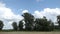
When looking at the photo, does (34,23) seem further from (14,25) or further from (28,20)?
(14,25)

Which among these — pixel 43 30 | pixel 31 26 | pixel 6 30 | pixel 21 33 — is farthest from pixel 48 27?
pixel 6 30

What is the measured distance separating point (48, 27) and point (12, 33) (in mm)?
2852

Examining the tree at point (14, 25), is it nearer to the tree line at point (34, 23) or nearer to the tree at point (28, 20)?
the tree line at point (34, 23)

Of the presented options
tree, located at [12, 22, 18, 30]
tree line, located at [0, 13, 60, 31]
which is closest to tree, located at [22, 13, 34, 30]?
tree line, located at [0, 13, 60, 31]

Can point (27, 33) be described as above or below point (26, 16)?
below

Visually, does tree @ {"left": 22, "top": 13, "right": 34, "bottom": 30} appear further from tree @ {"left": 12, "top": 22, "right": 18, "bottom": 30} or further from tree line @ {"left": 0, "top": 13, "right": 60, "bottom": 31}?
tree @ {"left": 12, "top": 22, "right": 18, "bottom": 30}

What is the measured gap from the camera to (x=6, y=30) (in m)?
11.9

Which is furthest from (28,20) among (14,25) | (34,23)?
Result: (14,25)

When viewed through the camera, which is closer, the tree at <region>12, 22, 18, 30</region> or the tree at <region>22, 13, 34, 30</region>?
the tree at <region>12, 22, 18, 30</region>

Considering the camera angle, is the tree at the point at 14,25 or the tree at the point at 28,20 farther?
the tree at the point at 28,20

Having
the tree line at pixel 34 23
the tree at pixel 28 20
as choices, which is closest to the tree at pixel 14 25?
the tree line at pixel 34 23

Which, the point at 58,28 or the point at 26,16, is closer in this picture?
the point at 58,28

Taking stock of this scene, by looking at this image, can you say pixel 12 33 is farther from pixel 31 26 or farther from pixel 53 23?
pixel 53 23

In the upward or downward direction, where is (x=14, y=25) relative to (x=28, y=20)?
downward
